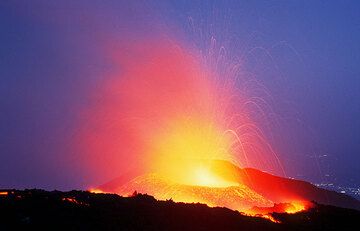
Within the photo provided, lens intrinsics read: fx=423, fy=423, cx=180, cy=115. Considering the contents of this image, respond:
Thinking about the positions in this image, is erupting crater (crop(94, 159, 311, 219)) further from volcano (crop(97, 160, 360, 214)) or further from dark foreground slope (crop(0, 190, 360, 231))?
dark foreground slope (crop(0, 190, 360, 231))

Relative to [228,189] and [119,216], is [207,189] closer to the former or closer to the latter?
[228,189]

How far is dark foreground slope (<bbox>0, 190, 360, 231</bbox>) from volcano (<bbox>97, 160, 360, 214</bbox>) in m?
6.40

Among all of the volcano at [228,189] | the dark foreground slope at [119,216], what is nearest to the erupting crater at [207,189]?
the volcano at [228,189]

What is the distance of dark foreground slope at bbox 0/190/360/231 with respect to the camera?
1994 centimetres

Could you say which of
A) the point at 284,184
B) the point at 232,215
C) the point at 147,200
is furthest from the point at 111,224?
the point at 284,184

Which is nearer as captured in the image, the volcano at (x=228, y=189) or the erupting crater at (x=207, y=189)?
the erupting crater at (x=207, y=189)

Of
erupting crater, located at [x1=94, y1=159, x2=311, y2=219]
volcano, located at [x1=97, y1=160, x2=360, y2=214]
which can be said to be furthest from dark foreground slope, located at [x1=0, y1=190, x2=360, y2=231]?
volcano, located at [x1=97, y1=160, x2=360, y2=214]

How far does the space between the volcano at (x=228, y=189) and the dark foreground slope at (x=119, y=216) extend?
640 centimetres

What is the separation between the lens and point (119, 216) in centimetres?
2245

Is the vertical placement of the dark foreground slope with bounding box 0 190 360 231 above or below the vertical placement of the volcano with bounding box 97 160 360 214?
below

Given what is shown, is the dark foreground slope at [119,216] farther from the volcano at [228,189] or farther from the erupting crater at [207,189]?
the volcano at [228,189]

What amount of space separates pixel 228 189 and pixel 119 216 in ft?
62.6

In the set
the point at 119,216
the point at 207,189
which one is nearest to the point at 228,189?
the point at 207,189

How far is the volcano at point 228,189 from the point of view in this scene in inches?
A: 1454
